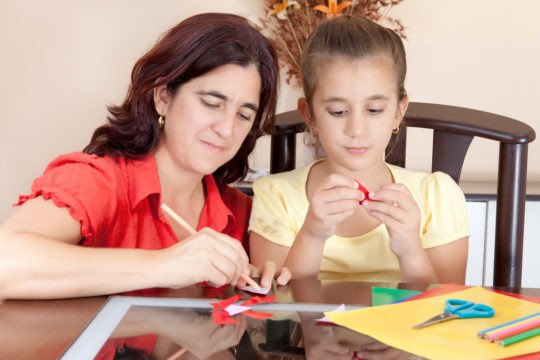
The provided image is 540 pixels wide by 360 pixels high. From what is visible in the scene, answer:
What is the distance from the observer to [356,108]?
1.29 m

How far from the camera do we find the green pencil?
759 millimetres

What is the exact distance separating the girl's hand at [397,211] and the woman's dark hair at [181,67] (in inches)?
15.1

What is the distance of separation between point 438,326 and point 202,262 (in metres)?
0.33

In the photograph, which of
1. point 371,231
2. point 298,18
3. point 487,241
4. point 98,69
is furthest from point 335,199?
point 98,69

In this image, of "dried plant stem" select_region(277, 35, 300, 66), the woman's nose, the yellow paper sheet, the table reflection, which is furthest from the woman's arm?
"dried plant stem" select_region(277, 35, 300, 66)

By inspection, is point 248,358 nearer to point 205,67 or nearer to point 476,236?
point 205,67

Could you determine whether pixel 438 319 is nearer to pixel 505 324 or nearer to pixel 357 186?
pixel 505 324

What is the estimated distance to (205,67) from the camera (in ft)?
4.35

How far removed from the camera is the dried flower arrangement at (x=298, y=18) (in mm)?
2393

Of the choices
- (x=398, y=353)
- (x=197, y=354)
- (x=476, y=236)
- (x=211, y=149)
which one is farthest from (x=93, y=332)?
(x=476, y=236)

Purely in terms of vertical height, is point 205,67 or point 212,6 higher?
point 212,6

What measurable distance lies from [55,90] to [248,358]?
2.49 m

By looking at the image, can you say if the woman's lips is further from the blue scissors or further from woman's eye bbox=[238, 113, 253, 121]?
the blue scissors

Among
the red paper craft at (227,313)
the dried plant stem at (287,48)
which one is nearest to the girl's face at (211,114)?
the red paper craft at (227,313)
